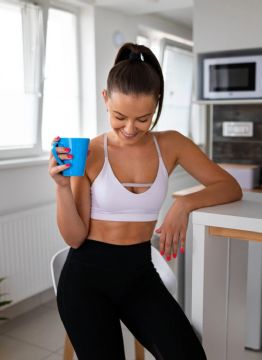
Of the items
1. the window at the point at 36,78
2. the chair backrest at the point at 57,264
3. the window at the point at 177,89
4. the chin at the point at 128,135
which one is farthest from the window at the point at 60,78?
the chin at the point at 128,135

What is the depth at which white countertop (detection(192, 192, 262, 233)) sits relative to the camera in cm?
113

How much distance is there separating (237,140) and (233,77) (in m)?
0.52

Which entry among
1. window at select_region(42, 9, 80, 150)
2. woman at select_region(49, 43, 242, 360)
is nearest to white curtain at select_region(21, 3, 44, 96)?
window at select_region(42, 9, 80, 150)

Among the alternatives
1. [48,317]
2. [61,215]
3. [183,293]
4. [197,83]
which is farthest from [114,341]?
[197,83]

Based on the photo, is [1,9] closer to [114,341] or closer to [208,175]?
[208,175]

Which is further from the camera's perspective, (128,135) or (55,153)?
(128,135)

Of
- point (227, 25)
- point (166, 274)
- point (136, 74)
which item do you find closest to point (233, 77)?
point (227, 25)

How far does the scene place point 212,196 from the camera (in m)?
1.31

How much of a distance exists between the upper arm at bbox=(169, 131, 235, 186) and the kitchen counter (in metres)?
0.12

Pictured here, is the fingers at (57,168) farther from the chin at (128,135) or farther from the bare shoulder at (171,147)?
the bare shoulder at (171,147)

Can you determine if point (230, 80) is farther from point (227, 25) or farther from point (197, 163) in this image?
point (197, 163)

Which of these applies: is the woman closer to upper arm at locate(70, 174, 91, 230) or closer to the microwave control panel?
upper arm at locate(70, 174, 91, 230)

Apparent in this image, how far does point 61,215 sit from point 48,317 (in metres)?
1.83

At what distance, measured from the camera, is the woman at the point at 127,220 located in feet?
4.13
